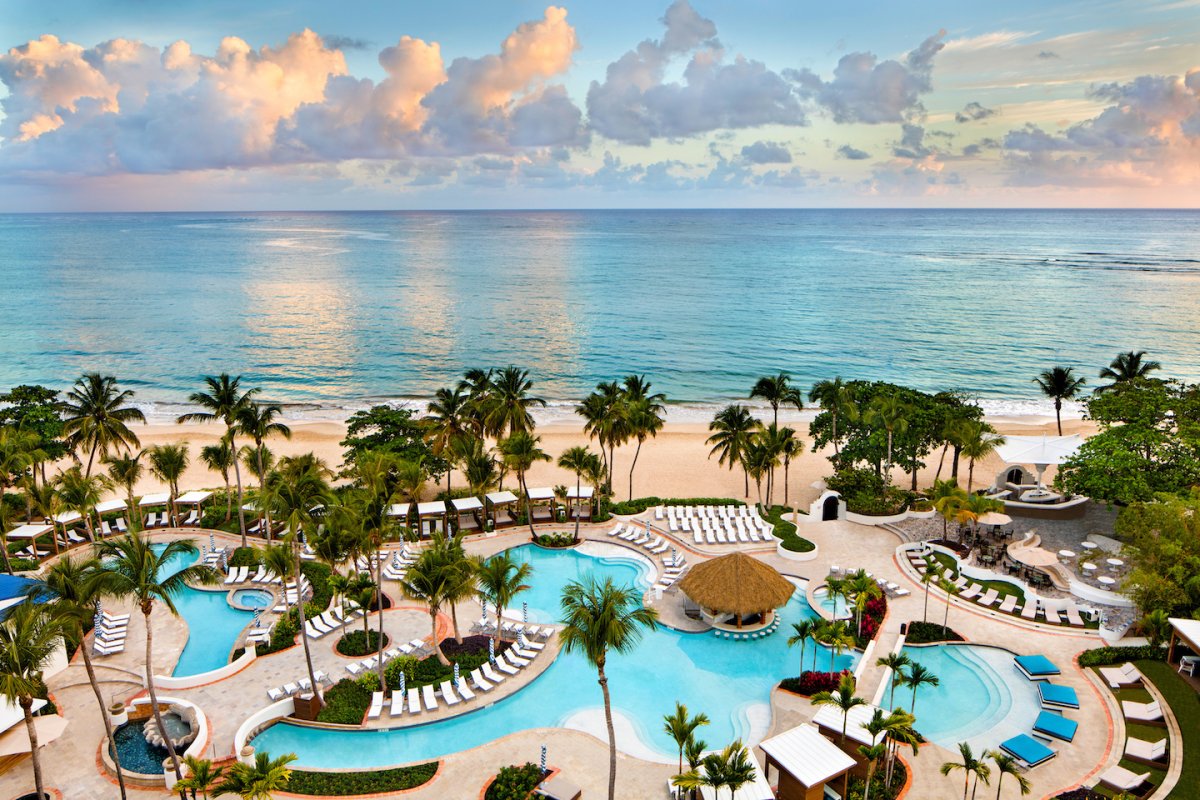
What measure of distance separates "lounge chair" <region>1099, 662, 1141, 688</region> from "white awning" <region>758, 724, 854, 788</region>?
11346mm

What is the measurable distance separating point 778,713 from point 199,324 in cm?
10159

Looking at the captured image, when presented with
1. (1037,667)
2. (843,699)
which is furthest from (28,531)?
(1037,667)

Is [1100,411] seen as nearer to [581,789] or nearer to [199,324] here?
[581,789]

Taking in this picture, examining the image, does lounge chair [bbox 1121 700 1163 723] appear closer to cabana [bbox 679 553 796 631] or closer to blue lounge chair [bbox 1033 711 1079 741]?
blue lounge chair [bbox 1033 711 1079 741]

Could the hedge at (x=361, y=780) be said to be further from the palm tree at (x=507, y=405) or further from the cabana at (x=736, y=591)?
the palm tree at (x=507, y=405)

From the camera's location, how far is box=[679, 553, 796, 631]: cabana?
28375 millimetres

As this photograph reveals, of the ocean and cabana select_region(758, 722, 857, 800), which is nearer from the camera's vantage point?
cabana select_region(758, 722, 857, 800)

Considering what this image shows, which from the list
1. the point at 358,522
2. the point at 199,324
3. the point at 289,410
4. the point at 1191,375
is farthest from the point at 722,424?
the point at 199,324

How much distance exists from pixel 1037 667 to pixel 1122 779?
6094 mm

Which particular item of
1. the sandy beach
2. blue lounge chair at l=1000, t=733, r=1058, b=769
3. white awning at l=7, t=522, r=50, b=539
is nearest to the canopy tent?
the sandy beach

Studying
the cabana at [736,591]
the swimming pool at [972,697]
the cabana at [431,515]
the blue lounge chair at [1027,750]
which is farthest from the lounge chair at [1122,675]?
the cabana at [431,515]

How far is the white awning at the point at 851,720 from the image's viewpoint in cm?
2036

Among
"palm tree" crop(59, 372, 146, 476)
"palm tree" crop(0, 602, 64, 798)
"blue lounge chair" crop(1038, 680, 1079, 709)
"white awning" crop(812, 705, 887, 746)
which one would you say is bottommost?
"blue lounge chair" crop(1038, 680, 1079, 709)

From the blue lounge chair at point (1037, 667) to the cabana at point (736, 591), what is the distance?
8.35m
